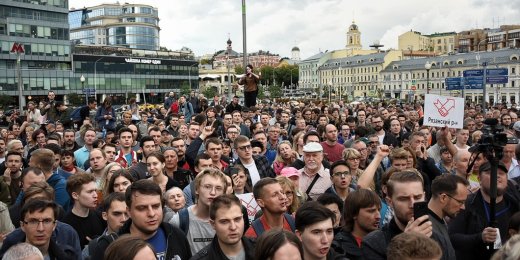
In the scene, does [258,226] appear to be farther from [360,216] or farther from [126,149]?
[126,149]

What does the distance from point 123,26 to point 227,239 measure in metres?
131

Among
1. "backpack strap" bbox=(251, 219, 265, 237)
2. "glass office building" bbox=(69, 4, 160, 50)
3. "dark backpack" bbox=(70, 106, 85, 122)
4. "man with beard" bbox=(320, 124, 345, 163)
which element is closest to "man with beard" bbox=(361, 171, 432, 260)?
"backpack strap" bbox=(251, 219, 265, 237)

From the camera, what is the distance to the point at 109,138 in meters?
11.2

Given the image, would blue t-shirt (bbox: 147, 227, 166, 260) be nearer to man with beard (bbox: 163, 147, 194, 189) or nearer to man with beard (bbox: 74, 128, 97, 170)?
man with beard (bbox: 163, 147, 194, 189)

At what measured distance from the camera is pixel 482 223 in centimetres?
494

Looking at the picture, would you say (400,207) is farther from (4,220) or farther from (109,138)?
(109,138)

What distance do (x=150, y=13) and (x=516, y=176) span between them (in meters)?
131

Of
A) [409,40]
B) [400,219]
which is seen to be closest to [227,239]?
[400,219]

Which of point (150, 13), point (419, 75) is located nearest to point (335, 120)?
point (419, 75)

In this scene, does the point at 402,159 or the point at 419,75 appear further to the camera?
the point at 419,75

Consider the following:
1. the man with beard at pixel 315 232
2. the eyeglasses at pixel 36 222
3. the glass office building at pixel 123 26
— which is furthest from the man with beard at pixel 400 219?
the glass office building at pixel 123 26

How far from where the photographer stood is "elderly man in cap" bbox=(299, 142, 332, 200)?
694 cm

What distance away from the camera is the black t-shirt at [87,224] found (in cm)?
562

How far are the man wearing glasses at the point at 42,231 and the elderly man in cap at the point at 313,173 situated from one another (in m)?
3.24
